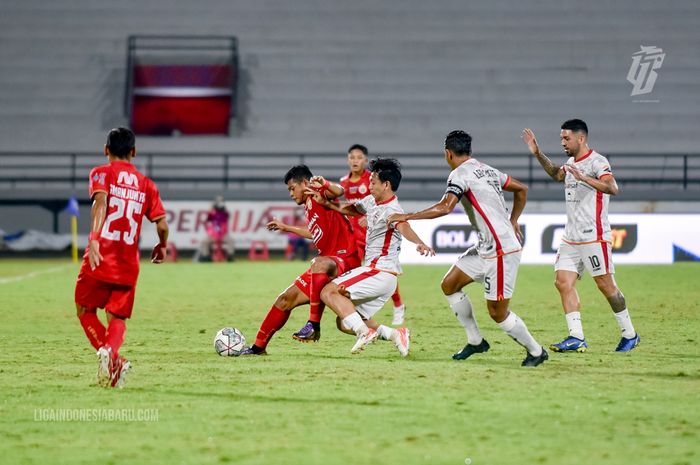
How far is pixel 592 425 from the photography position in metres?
6.51

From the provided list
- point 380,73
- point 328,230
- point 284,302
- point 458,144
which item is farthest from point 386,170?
point 380,73

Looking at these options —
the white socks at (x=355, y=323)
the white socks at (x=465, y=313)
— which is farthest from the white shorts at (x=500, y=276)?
the white socks at (x=355, y=323)

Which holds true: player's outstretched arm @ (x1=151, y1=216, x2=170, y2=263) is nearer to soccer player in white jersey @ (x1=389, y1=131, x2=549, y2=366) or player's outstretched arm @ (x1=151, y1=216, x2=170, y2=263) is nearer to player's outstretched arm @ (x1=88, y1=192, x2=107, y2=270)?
player's outstretched arm @ (x1=88, y1=192, x2=107, y2=270)

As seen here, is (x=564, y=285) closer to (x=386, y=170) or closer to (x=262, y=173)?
(x=386, y=170)

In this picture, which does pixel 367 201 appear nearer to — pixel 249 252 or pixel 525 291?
pixel 525 291

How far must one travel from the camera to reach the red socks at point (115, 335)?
26.1 feet

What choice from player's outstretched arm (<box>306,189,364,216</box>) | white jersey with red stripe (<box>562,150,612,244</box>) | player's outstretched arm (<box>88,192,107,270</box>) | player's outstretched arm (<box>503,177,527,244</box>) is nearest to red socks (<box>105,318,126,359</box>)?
player's outstretched arm (<box>88,192,107,270</box>)

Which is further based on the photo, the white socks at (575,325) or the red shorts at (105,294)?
the white socks at (575,325)

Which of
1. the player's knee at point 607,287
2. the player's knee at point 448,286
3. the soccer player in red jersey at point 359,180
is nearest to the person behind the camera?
the player's knee at point 448,286

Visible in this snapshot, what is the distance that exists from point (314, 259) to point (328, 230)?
365mm

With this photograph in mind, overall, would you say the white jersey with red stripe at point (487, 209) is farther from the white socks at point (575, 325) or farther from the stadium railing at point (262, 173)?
the stadium railing at point (262, 173)

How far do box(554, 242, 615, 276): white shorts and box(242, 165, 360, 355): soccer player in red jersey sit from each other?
2.04 m

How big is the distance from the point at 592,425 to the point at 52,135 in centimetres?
3068

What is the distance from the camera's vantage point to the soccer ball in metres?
10.0
